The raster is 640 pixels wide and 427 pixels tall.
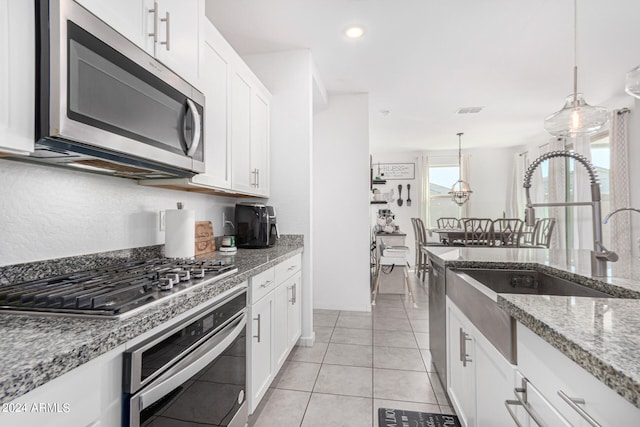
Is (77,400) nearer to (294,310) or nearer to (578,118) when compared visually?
(294,310)

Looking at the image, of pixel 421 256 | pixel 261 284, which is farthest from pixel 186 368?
pixel 421 256

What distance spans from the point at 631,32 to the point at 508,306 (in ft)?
10.1

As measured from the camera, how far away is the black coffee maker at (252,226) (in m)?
2.41

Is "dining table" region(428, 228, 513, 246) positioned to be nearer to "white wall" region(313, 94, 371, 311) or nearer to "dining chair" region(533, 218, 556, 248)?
"dining chair" region(533, 218, 556, 248)

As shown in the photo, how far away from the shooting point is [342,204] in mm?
3881

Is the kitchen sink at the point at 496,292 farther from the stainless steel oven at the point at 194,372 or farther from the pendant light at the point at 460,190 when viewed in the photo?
the pendant light at the point at 460,190

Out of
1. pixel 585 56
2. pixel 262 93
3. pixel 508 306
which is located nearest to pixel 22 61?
pixel 508 306

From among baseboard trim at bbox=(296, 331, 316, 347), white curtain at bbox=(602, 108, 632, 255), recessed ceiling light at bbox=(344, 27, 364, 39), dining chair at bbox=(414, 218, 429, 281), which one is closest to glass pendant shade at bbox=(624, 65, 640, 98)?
recessed ceiling light at bbox=(344, 27, 364, 39)

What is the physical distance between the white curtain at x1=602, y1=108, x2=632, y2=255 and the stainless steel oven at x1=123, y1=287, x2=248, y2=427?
4.82 m

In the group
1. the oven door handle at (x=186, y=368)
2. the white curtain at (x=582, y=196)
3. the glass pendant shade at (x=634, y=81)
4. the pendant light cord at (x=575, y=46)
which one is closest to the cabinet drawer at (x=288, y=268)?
the oven door handle at (x=186, y=368)

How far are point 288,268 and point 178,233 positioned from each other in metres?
0.84

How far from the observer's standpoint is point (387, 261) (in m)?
4.30

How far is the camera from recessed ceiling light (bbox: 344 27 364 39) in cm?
251

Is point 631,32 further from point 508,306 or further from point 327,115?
point 508,306
